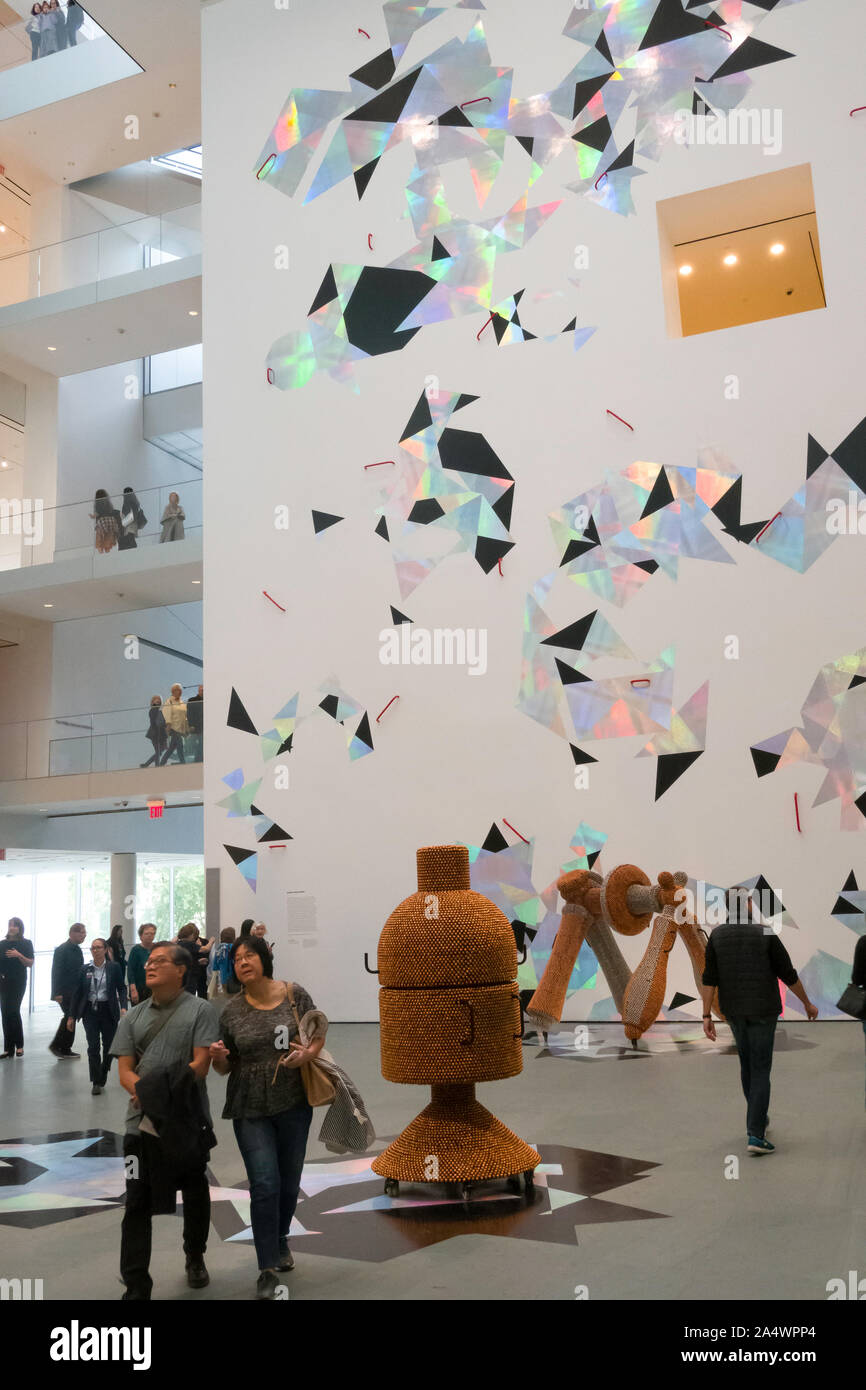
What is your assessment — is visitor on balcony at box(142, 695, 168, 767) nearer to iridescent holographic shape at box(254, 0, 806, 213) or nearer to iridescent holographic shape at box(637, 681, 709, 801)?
iridescent holographic shape at box(254, 0, 806, 213)

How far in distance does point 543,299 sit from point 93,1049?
9128 mm

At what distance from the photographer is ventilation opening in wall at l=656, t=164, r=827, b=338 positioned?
12.7 metres

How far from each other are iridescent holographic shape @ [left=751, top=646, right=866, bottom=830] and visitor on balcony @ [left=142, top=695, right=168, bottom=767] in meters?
8.48

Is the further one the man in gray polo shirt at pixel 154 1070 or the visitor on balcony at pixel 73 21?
the visitor on balcony at pixel 73 21

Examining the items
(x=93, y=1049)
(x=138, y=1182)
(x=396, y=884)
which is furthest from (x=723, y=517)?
(x=138, y=1182)

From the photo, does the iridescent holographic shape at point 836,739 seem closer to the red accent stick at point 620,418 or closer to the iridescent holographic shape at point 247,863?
the red accent stick at point 620,418

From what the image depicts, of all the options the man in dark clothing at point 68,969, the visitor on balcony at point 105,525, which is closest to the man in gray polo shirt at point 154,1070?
the man in dark clothing at point 68,969

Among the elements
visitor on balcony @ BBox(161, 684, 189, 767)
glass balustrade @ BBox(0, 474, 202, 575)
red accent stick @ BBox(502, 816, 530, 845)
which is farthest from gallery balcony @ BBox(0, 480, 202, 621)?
red accent stick @ BBox(502, 816, 530, 845)

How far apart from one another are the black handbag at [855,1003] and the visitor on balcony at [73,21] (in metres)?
18.8

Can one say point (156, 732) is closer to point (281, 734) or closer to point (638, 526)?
point (281, 734)

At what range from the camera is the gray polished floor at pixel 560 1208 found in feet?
14.3

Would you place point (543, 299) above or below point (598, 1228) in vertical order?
above
